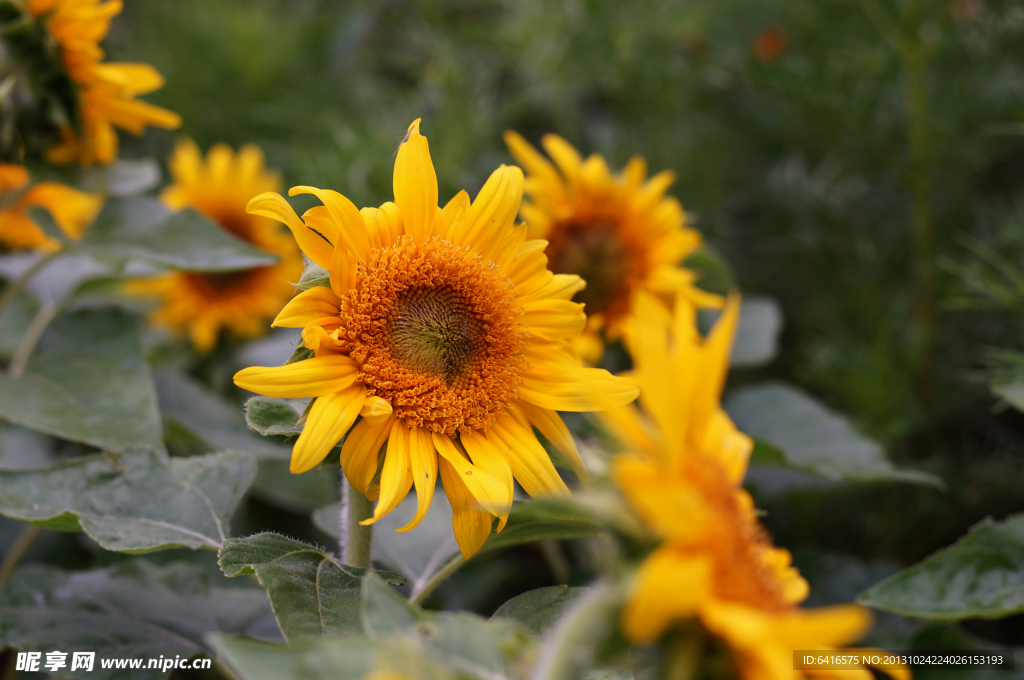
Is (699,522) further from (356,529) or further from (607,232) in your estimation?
(607,232)

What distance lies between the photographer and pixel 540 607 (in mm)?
581

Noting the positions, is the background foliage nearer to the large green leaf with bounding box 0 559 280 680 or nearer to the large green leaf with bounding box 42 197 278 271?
the large green leaf with bounding box 0 559 280 680

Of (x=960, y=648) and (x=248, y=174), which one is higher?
(x=248, y=174)

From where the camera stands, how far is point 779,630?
0.32 meters

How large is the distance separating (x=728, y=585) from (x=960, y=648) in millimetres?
648

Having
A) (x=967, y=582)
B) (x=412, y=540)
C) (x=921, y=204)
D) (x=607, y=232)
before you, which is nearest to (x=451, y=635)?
(x=412, y=540)

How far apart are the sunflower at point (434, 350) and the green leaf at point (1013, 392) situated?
0.49 m

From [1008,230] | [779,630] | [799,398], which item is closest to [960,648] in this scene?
[799,398]

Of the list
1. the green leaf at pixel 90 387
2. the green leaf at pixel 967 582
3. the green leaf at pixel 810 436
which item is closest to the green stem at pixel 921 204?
the green leaf at pixel 810 436

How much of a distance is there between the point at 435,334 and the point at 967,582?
0.58 meters

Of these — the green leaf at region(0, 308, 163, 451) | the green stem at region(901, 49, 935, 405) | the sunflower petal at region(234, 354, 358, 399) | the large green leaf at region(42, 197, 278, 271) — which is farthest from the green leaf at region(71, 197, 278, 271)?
the green stem at region(901, 49, 935, 405)

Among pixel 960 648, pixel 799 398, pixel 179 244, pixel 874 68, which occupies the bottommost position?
pixel 960 648

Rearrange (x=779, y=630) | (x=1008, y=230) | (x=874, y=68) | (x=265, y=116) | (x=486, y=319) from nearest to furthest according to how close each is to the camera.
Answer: (x=779, y=630) → (x=486, y=319) → (x=1008, y=230) → (x=874, y=68) → (x=265, y=116)

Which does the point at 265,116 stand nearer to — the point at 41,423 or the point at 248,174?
the point at 248,174
